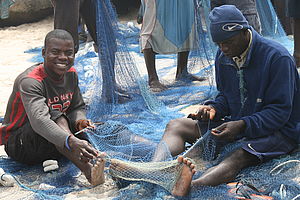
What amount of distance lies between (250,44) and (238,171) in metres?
0.81

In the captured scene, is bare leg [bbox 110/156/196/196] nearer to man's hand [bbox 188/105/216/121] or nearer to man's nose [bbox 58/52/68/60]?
man's hand [bbox 188/105/216/121]

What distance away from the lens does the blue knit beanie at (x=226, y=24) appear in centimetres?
315

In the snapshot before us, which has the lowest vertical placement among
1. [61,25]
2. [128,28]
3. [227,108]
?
A: [128,28]

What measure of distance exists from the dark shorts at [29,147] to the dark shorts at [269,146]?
132 cm

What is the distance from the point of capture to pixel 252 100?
3.32 metres

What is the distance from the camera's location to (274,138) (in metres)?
3.20

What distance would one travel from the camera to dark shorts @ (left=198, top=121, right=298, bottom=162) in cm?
314

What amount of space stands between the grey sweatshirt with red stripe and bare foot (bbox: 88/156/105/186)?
0.26m

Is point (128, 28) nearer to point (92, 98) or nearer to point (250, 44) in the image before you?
point (92, 98)

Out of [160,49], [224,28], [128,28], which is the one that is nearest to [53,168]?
[224,28]

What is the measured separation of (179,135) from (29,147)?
1039mm

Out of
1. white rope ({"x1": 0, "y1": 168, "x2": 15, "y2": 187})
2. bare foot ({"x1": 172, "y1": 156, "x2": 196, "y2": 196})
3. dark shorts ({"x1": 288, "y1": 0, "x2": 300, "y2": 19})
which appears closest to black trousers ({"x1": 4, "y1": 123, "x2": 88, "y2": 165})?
white rope ({"x1": 0, "y1": 168, "x2": 15, "y2": 187})

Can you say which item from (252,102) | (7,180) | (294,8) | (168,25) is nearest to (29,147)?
(7,180)

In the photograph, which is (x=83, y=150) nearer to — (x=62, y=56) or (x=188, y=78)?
(x=62, y=56)
